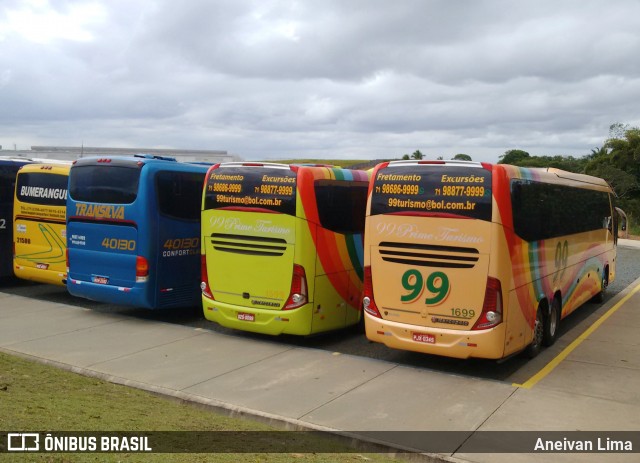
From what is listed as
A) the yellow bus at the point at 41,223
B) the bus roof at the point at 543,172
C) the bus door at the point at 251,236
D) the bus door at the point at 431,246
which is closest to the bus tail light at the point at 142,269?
the bus door at the point at 251,236

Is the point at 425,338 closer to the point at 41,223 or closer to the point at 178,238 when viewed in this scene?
the point at 178,238

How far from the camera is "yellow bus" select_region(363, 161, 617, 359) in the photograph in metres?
8.18

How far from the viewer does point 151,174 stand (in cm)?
1140

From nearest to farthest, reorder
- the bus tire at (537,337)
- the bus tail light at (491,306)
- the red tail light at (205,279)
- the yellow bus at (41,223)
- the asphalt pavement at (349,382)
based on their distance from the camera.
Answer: the asphalt pavement at (349,382) < the bus tail light at (491,306) < the bus tire at (537,337) < the red tail light at (205,279) < the yellow bus at (41,223)

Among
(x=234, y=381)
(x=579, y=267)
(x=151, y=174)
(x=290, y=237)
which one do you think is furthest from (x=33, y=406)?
(x=579, y=267)

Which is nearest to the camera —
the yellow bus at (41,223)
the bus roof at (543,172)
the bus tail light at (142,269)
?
the bus roof at (543,172)

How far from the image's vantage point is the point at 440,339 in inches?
333

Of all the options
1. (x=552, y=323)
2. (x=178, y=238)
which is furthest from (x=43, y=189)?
(x=552, y=323)

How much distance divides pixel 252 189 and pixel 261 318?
2061 millimetres

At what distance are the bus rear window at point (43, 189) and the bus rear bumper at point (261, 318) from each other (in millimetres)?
5095

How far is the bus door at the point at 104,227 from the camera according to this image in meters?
11.5

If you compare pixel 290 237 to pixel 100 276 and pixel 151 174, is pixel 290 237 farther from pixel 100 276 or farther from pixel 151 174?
pixel 100 276

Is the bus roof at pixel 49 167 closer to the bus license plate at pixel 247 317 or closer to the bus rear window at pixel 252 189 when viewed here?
the bus rear window at pixel 252 189

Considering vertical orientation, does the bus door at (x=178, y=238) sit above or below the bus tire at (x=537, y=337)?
above
